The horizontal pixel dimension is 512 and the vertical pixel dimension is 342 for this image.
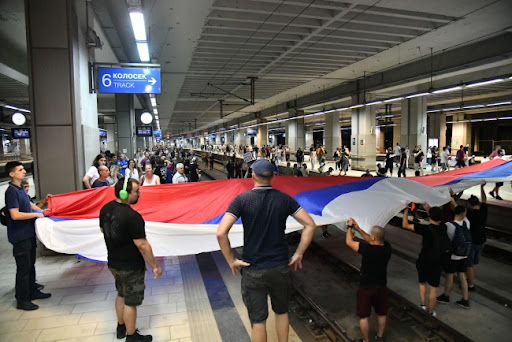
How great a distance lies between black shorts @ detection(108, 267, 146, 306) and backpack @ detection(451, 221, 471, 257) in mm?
4548

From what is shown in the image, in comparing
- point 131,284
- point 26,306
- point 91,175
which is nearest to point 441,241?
point 131,284

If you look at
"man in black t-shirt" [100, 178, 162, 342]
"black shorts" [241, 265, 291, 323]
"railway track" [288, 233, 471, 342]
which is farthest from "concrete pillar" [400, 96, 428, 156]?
"man in black t-shirt" [100, 178, 162, 342]

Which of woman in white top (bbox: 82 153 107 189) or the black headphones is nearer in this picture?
the black headphones

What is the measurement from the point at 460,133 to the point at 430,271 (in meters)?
40.1

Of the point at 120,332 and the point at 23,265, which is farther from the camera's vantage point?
the point at 23,265

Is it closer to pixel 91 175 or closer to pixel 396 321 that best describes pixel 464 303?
pixel 396 321

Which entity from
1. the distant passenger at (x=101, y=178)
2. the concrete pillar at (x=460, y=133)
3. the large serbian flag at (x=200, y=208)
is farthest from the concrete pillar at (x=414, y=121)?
the distant passenger at (x=101, y=178)

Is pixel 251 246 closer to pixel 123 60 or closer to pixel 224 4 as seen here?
pixel 224 4

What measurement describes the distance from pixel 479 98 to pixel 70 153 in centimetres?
3236

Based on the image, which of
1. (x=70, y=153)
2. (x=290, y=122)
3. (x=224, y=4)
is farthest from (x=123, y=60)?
(x=290, y=122)

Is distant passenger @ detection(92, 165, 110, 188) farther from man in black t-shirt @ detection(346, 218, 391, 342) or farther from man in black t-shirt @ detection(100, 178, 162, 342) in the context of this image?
man in black t-shirt @ detection(346, 218, 391, 342)

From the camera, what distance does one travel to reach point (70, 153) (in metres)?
7.54

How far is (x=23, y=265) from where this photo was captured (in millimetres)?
4910

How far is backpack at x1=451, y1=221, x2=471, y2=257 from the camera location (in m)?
5.10
